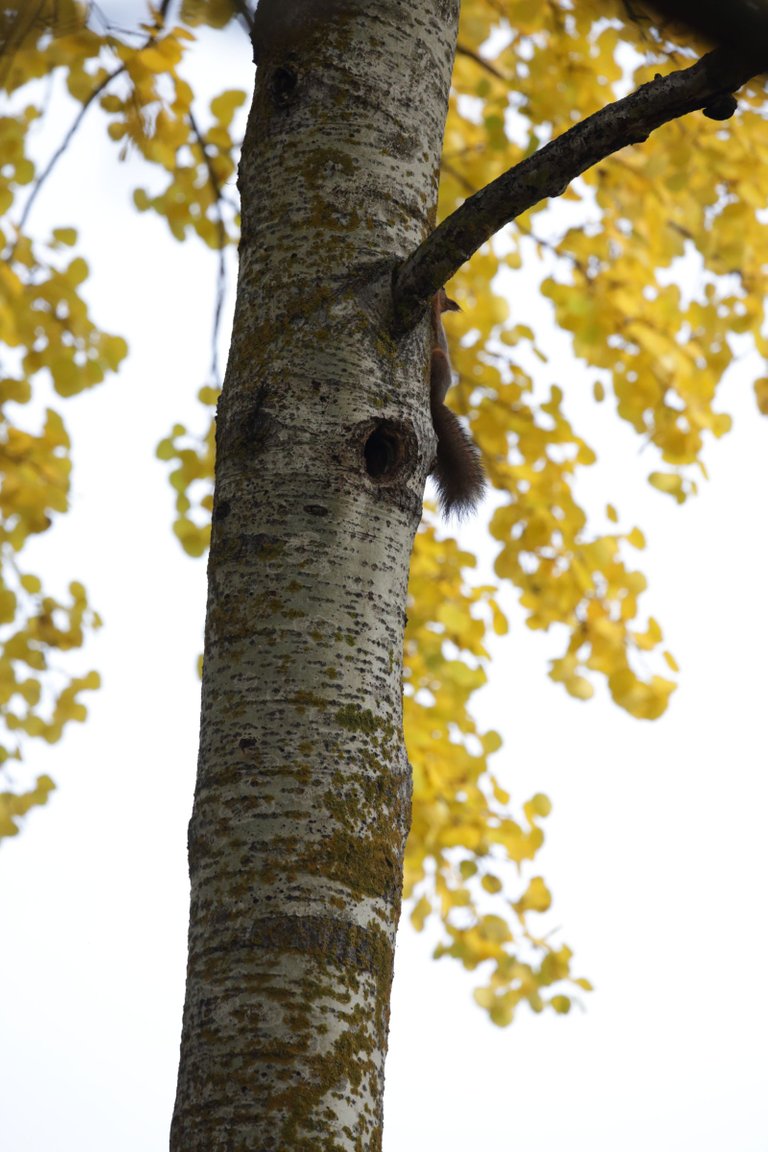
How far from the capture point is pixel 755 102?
2984 mm

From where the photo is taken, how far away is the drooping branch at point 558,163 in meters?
1.00

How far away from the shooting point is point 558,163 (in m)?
1.09

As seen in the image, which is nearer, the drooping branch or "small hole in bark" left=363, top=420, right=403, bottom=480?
the drooping branch

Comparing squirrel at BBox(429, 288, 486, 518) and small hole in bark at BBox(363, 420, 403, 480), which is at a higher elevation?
squirrel at BBox(429, 288, 486, 518)

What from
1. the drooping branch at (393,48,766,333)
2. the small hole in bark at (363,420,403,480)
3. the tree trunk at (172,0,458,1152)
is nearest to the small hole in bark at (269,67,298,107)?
the tree trunk at (172,0,458,1152)

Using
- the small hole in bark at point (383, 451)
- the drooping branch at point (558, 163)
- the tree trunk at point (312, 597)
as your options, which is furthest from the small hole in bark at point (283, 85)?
the small hole in bark at point (383, 451)

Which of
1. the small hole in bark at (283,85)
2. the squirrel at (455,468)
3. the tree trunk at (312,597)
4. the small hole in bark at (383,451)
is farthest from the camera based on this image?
the squirrel at (455,468)

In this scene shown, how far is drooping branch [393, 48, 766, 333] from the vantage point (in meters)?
1.00

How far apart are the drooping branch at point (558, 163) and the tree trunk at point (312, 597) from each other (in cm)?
6

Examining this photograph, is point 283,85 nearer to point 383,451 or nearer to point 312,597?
point 383,451

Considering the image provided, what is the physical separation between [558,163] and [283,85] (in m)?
0.42

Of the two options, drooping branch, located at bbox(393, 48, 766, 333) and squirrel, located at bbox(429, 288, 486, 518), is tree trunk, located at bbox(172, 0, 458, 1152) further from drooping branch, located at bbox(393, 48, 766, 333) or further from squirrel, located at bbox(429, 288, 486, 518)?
squirrel, located at bbox(429, 288, 486, 518)

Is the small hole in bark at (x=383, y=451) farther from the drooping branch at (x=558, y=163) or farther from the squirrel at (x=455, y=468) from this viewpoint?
the squirrel at (x=455, y=468)

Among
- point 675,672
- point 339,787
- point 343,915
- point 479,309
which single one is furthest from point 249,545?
point 479,309
